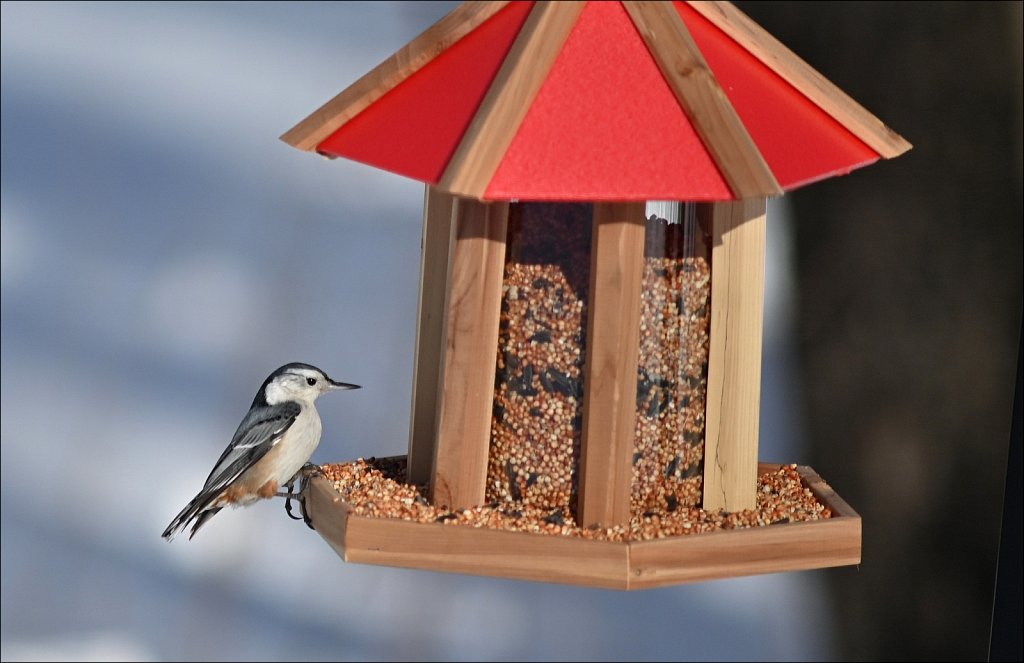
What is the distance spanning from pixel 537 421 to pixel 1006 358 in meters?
2.32

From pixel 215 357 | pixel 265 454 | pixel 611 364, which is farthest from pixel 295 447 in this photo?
pixel 215 357

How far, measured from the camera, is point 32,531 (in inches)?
185

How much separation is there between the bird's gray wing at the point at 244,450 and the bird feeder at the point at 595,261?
504 millimetres

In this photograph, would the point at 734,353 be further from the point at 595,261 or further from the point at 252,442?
the point at 252,442

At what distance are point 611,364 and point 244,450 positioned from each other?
45.3 inches

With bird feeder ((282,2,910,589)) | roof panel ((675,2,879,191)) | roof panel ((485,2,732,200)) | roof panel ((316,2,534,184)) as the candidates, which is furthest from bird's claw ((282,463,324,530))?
roof panel ((675,2,879,191))

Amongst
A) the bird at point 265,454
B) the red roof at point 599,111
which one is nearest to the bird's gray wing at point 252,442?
the bird at point 265,454

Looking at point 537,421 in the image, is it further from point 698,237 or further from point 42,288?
point 42,288

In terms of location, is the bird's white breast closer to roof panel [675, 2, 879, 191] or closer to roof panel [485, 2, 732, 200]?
roof panel [485, 2, 732, 200]

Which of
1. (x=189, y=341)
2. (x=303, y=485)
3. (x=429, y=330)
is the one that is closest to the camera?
(x=429, y=330)

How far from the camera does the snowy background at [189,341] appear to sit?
472 cm

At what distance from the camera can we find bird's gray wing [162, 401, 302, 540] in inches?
110

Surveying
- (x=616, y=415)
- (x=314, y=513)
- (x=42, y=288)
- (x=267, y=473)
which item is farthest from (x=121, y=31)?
(x=616, y=415)

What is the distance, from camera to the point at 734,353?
2.29m
